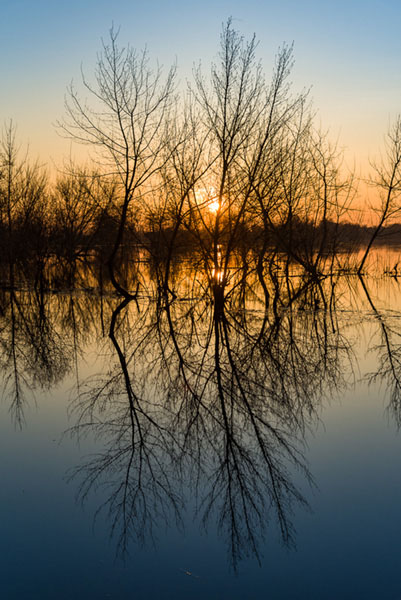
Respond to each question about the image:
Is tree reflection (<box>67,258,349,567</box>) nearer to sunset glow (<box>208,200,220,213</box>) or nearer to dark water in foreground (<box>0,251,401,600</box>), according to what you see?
dark water in foreground (<box>0,251,401,600</box>)

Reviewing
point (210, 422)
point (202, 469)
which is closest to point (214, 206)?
point (210, 422)

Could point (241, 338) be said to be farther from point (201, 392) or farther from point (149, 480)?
point (149, 480)

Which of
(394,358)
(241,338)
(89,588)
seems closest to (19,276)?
(241,338)

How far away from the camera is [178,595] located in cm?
284

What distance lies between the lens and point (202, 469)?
4367 mm

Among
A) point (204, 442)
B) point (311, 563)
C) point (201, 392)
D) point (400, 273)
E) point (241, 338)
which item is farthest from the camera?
point (400, 273)

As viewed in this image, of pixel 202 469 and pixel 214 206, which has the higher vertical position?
pixel 214 206

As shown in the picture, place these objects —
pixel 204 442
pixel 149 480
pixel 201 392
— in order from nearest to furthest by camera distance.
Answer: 1. pixel 149 480
2. pixel 204 442
3. pixel 201 392

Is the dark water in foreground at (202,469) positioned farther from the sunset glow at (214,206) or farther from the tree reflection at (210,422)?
the sunset glow at (214,206)

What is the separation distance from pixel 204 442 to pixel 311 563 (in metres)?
1.97

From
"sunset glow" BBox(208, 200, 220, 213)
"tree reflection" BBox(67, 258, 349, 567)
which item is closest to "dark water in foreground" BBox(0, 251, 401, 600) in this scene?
"tree reflection" BBox(67, 258, 349, 567)

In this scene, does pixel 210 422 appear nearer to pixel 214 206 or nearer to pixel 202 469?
pixel 202 469

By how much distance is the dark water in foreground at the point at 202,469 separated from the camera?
305 centimetres

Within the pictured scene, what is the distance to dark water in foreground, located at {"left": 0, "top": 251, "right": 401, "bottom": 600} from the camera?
305cm
